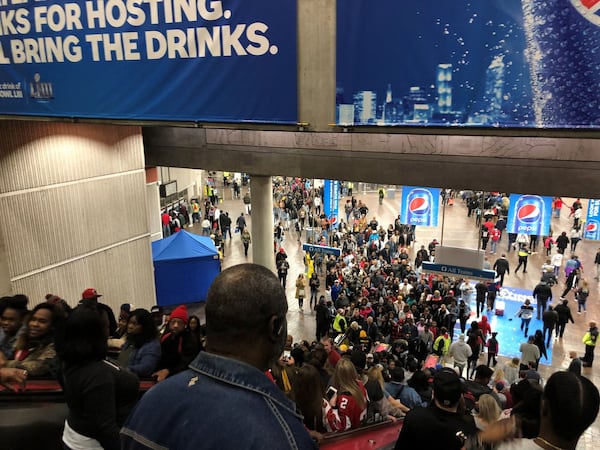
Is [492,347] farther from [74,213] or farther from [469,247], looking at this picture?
[469,247]

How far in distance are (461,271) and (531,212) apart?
7.35ft

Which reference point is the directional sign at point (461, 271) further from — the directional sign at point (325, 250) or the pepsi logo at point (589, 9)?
the pepsi logo at point (589, 9)

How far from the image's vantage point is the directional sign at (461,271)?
1204cm

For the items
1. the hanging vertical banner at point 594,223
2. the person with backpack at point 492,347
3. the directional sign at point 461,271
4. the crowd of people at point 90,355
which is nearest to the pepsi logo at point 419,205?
the directional sign at point 461,271

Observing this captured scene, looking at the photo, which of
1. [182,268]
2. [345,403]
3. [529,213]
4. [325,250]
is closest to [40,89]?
[345,403]

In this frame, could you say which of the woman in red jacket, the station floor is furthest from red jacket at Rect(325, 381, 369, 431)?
the station floor

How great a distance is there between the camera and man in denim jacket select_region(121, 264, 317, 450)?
1.15m

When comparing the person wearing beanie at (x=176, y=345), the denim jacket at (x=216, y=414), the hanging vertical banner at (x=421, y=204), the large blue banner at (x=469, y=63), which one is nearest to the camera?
the denim jacket at (x=216, y=414)

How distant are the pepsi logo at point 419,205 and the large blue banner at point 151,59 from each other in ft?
24.3

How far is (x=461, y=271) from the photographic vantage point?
1248 centimetres

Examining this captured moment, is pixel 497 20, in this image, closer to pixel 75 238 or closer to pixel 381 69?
pixel 381 69

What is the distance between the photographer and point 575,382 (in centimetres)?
207

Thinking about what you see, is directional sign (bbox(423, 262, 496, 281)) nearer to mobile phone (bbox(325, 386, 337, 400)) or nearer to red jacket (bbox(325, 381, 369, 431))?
mobile phone (bbox(325, 386, 337, 400))

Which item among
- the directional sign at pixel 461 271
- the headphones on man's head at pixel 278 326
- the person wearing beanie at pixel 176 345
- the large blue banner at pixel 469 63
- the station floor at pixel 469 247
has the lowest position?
the station floor at pixel 469 247
